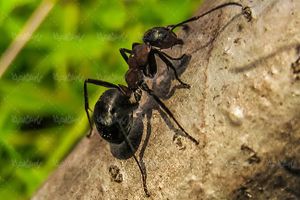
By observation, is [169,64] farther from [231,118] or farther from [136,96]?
[231,118]

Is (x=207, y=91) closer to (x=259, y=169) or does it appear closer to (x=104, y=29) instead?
(x=259, y=169)

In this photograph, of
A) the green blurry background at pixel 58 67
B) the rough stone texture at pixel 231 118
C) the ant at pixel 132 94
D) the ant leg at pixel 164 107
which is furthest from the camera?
the green blurry background at pixel 58 67

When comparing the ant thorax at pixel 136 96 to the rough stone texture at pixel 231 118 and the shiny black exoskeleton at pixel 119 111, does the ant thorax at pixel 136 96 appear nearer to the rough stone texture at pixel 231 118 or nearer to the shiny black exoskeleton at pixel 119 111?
the shiny black exoskeleton at pixel 119 111

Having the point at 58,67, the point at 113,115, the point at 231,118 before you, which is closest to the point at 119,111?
the point at 113,115

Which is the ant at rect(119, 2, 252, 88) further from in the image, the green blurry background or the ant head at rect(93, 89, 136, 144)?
the green blurry background

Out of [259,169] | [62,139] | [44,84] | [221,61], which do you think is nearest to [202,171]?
[259,169]

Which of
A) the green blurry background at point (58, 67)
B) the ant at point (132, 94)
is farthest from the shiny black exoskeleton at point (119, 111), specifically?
the green blurry background at point (58, 67)
